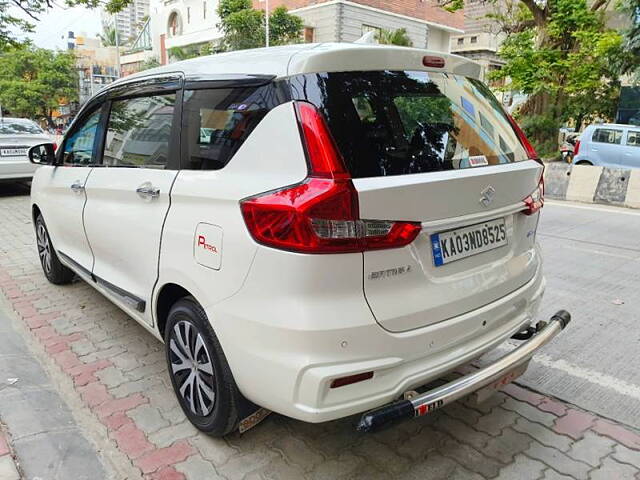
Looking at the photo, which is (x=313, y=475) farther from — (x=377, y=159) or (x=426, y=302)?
(x=377, y=159)

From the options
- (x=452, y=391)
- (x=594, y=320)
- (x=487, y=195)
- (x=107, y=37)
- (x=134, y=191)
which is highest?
(x=107, y=37)

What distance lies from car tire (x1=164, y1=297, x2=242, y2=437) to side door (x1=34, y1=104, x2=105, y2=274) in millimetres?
1389

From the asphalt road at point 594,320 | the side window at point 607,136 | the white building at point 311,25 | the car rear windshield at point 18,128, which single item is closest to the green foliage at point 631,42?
the side window at point 607,136

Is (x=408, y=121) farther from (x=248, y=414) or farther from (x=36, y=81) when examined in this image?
(x=36, y=81)

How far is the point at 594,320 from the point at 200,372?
10.4 feet

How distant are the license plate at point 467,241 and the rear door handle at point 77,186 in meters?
2.65

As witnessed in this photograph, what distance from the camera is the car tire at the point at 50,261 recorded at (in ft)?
15.3

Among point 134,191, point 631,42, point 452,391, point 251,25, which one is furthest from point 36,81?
point 452,391

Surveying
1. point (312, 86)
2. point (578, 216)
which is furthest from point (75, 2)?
point (312, 86)

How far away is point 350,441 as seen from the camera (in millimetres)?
2539

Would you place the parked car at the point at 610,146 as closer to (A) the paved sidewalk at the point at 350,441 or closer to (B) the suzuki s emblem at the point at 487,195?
(A) the paved sidewalk at the point at 350,441

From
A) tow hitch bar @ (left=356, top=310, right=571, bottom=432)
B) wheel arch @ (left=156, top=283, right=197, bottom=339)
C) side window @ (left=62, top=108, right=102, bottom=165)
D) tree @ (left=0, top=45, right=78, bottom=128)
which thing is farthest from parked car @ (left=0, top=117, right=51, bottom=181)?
tree @ (left=0, top=45, right=78, bottom=128)

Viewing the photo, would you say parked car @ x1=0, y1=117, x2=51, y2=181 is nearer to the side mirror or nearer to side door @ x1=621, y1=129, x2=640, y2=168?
the side mirror

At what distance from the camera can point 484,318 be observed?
2.29m
